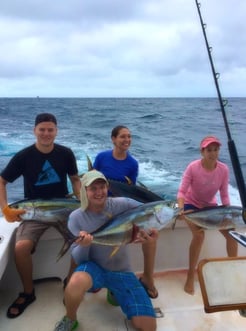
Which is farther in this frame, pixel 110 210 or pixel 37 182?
pixel 37 182

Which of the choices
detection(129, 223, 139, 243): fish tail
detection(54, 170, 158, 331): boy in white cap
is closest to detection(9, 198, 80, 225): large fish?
detection(54, 170, 158, 331): boy in white cap

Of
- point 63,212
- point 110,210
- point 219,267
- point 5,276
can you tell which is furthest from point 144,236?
point 5,276

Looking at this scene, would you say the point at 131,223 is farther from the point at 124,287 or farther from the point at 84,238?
the point at 124,287

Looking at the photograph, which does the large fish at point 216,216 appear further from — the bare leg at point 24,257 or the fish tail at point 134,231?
the bare leg at point 24,257

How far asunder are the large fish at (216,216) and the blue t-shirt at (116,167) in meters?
0.64

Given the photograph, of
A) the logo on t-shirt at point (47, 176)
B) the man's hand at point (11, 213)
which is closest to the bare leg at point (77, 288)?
the man's hand at point (11, 213)

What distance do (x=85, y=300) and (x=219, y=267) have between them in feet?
3.90

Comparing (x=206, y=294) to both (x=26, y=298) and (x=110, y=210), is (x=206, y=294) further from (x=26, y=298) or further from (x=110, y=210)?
(x=26, y=298)

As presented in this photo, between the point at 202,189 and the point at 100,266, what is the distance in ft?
3.48

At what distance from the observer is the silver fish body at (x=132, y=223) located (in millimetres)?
2154

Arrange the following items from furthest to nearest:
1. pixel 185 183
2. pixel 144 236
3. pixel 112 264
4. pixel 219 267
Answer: pixel 185 183, pixel 112 264, pixel 144 236, pixel 219 267

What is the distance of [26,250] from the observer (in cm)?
252

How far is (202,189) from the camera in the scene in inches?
116

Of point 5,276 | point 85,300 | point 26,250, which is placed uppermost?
point 26,250
